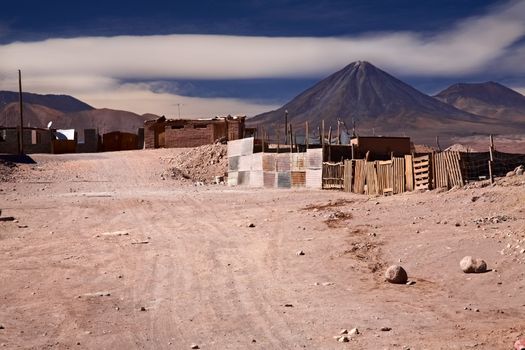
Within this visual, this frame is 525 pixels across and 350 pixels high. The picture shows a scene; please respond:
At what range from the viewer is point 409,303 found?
8.89 m

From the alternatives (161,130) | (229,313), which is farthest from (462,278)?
(161,130)

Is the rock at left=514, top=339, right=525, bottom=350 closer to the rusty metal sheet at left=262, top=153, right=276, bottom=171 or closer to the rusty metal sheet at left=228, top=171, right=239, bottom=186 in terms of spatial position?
the rusty metal sheet at left=262, top=153, right=276, bottom=171

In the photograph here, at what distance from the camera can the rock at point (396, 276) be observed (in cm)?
1017

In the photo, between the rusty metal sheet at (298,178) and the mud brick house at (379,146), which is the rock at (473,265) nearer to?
the mud brick house at (379,146)

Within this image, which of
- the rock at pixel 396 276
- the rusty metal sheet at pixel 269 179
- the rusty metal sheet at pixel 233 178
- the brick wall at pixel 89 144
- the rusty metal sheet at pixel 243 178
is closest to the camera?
the rock at pixel 396 276

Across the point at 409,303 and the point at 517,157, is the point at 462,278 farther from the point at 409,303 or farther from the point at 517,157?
the point at 517,157

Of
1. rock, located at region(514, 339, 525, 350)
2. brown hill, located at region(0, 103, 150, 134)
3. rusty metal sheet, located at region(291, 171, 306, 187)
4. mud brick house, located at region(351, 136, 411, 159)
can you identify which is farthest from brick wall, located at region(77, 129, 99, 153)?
brown hill, located at region(0, 103, 150, 134)

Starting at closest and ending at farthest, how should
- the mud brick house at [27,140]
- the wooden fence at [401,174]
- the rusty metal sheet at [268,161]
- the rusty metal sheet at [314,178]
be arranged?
the wooden fence at [401,174] < the rusty metal sheet at [314,178] < the rusty metal sheet at [268,161] < the mud brick house at [27,140]

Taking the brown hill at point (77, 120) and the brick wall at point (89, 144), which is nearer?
the brick wall at point (89, 144)

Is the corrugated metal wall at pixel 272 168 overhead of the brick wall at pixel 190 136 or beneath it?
beneath

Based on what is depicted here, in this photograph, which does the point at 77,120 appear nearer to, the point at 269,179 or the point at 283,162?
the point at 269,179

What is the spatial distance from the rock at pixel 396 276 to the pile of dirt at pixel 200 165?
98.3ft

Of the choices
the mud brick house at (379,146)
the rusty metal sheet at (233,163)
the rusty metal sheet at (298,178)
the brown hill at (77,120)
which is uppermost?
the brown hill at (77,120)

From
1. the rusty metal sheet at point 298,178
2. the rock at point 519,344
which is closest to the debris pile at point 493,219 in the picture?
the rock at point 519,344
